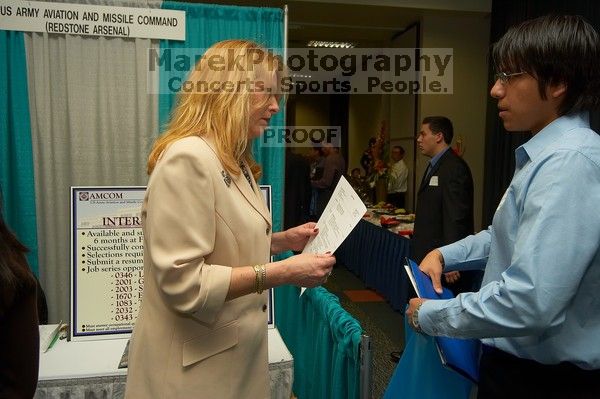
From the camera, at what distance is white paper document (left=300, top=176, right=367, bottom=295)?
1142 mm

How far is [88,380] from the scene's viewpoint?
5.32ft

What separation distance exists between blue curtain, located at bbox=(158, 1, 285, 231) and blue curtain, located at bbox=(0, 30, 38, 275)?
697mm

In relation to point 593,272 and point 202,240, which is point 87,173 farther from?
point 593,272

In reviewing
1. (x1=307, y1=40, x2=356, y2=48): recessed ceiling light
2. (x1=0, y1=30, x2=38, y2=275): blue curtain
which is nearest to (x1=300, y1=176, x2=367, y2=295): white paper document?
(x1=0, y1=30, x2=38, y2=275): blue curtain

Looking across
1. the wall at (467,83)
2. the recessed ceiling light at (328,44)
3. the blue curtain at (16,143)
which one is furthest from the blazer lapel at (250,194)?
the recessed ceiling light at (328,44)

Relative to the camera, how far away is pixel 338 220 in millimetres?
1209

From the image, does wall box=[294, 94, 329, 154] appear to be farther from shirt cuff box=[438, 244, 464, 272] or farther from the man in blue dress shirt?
the man in blue dress shirt

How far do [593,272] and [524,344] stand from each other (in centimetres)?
21

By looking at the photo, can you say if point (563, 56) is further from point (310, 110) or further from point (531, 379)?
point (310, 110)

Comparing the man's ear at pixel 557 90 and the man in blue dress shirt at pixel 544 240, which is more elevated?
the man's ear at pixel 557 90

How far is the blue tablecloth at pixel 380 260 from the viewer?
4.07 m

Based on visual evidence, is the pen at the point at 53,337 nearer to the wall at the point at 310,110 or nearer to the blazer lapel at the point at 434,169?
the blazer lapel at the point at 434,169

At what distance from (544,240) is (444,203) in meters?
2.28

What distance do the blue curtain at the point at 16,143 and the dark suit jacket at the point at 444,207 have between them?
2.37 m
